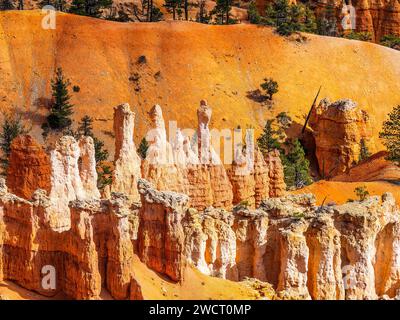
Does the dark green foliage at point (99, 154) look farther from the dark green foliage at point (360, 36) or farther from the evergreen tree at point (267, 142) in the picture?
the dark green foliage at point (360, 36)

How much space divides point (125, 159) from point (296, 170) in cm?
2968

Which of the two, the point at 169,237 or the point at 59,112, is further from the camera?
the point at 59,112

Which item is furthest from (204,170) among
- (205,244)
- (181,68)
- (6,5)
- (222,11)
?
(6,5)

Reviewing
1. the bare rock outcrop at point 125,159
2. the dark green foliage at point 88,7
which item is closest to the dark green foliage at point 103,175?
the bare rock outcrop at point 125,159

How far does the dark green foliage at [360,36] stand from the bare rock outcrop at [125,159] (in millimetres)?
74130

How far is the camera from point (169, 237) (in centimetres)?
3275

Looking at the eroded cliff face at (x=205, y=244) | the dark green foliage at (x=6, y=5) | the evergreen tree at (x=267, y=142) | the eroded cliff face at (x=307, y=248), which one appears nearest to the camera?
the eroded cliff face at (x=205, y=244)

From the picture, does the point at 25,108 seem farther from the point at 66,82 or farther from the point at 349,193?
the point at 349,193

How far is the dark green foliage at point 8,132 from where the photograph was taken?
6746cm

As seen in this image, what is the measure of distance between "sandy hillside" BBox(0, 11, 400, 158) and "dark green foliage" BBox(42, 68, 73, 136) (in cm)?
121

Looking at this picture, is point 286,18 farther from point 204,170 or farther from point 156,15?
point 204,170

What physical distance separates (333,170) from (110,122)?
19.5 metres

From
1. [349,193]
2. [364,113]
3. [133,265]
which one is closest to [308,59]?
[364,113]

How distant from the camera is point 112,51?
3708 inches
